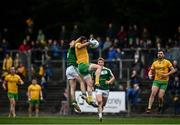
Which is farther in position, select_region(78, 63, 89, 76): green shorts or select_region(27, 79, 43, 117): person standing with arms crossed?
select_region(27, 79, 43, 117): person standing with arms crossed

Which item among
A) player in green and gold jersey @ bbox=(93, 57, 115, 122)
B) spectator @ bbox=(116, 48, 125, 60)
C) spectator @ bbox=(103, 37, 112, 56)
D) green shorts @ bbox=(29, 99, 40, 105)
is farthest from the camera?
spectator @ bbox=(103, 37, 112, 56)

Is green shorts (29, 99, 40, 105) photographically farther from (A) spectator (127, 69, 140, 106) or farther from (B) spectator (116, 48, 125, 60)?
(B) spectator (116, 48, 125, 60)

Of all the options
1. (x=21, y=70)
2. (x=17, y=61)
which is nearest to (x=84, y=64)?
(x=21, y=70)

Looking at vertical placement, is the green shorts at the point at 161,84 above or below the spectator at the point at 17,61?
below

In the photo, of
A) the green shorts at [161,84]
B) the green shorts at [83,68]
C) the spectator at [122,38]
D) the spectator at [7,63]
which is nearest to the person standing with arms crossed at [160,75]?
the green shorts at [161,84]

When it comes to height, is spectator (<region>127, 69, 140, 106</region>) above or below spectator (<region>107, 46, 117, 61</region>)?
below

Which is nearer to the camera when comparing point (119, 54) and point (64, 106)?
point (64, 106)

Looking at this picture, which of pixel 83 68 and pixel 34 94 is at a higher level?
pixel 83 68

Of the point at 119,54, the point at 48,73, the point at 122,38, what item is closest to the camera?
the point at 119,54

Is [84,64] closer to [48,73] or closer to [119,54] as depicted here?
[119,54]

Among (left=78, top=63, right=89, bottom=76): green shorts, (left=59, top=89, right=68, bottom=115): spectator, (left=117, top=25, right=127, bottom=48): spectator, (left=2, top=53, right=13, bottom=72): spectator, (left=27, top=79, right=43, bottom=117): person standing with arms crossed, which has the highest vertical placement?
(left=117, top=25, right=127, bottom=48): spectator

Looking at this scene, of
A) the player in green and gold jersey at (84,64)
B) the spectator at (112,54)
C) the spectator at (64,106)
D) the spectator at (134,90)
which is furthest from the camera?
the spectator at (112,54)

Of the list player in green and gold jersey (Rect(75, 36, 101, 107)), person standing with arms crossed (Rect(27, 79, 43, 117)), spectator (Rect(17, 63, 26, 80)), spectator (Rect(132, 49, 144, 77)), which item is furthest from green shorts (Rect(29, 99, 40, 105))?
player in green and gold jersey (Rect(75, 36, 101, 107))

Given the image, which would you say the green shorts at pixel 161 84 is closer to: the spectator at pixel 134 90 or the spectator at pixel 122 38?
the spectator at pixel 134 90
